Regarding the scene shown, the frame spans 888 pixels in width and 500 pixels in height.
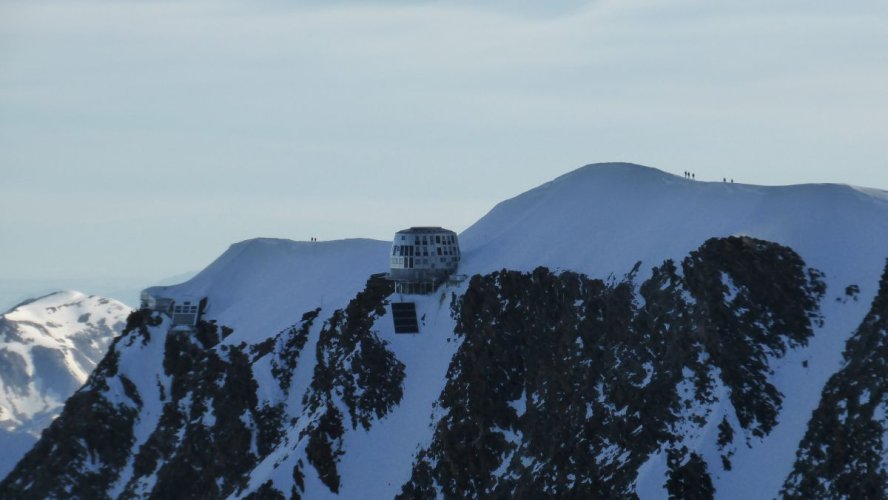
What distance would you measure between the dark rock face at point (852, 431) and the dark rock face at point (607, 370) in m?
6.75

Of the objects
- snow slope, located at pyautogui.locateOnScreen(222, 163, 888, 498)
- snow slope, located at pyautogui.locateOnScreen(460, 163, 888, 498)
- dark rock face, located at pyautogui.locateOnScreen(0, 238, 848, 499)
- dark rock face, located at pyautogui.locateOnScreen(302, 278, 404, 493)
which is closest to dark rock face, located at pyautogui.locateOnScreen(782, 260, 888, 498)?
dark rock face, located at pyautogui.locateOnScreen(0, 238, 848, 499)

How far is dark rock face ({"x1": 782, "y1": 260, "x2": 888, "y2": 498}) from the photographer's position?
148 metres

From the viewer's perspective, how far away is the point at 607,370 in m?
175

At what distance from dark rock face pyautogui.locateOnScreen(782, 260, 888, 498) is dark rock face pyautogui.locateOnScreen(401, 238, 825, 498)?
6748mm

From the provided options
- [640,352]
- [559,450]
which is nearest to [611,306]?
[640,352]

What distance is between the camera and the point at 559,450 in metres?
171

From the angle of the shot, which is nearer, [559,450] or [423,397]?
[559,450]

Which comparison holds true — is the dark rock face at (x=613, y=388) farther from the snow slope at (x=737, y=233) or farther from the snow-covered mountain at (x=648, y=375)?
the snow slope at (x=737, y=233)

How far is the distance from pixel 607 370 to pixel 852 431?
3222 centimetres

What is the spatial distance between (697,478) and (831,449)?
14011 millimetres

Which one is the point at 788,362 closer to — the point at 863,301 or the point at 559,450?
the point at 863,301

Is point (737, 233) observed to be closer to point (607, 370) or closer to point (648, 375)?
point (648, 375)

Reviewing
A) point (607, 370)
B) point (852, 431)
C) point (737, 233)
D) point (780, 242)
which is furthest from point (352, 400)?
point (852, 431)

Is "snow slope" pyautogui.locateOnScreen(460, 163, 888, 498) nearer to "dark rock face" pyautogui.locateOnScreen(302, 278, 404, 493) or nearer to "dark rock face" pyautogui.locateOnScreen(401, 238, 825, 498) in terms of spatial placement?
"dark rock face" pyautogui.locateOnScreen(401, 238, 825, 498)
